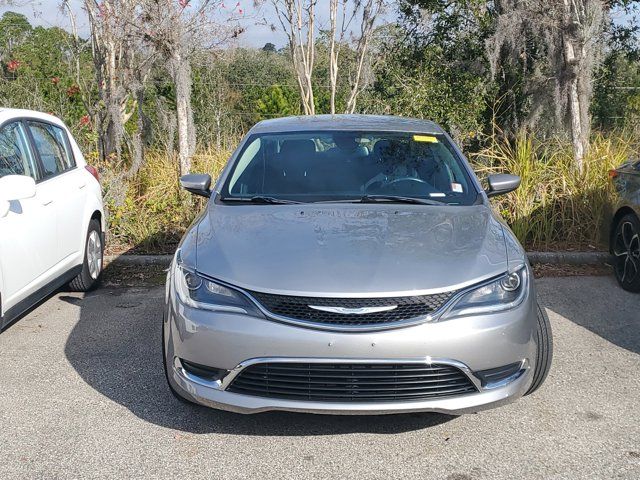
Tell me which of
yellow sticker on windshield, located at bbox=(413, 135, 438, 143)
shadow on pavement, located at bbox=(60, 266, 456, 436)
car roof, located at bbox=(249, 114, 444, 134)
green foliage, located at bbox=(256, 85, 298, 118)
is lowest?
shadow on pavement, located at bbox=(60, 266, 456, 436)

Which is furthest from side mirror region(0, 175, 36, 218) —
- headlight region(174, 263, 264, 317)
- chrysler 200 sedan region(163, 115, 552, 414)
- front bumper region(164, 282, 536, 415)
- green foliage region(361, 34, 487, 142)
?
green foliage region(361, 34, 487, 142)

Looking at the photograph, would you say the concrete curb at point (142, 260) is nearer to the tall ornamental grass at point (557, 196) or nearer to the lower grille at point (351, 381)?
the tall ornamental grass at point (557, 196)

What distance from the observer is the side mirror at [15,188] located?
4.57 metres

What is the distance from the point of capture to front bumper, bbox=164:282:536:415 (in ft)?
10.2

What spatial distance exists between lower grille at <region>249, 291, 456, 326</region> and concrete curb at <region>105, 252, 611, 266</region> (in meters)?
4.36

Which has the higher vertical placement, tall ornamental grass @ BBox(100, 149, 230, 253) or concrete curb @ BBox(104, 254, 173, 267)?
tall ornamental grass @ BBox(100, 149, 230, 253)

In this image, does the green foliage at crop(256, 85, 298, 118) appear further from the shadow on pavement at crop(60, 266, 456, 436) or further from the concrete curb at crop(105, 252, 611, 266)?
the shadow on pavement at crop(60, 266, 456, 436)

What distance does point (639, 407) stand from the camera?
12.7 ft

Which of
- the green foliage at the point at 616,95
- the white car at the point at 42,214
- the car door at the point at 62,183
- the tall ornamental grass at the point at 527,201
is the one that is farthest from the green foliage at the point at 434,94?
the car door at the point at 62,183

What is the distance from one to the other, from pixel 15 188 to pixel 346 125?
226cm

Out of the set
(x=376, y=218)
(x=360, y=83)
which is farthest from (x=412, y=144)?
(x=360, y=83)

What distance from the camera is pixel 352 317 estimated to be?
315 centimetres

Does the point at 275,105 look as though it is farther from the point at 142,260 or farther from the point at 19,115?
the point at 19,115

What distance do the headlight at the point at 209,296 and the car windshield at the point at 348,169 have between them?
1.02 m
